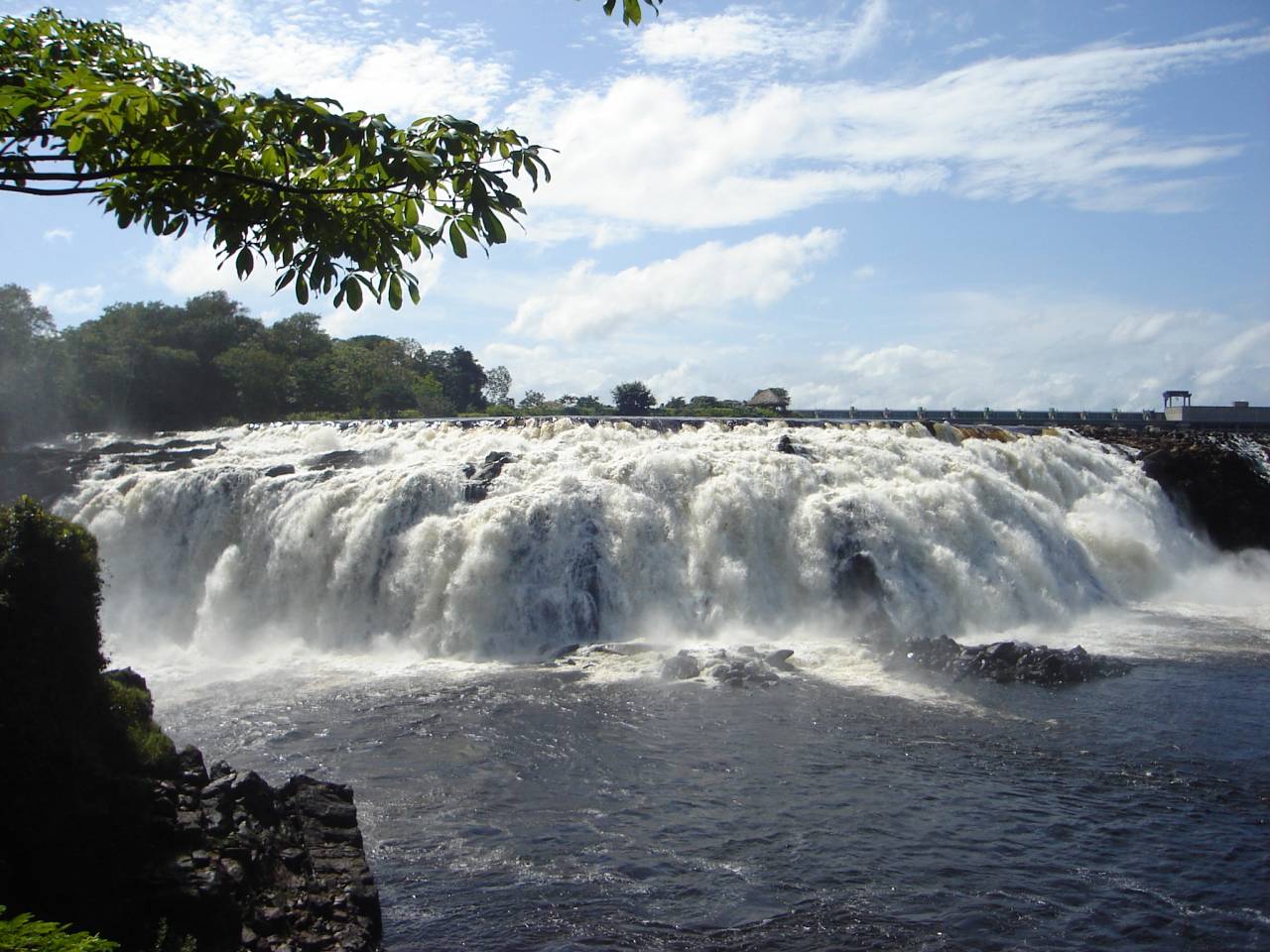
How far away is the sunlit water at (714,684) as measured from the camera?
30.3ft

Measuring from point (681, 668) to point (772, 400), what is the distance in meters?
33.3

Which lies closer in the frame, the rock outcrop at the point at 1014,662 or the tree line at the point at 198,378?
the rock outcrop at the point at 1014,662

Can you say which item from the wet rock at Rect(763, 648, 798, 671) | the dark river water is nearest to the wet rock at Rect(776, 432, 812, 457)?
the wet rock at Rect(763, 648, 798, 671)

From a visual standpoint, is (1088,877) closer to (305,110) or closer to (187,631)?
(305,110)

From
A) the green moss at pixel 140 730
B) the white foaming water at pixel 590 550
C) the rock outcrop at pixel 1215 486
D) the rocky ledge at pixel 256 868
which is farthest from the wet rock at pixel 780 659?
the rock outcrop at pixel 1215 486

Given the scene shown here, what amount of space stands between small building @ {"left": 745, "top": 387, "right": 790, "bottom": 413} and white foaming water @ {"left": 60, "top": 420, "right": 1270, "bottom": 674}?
22.9 m

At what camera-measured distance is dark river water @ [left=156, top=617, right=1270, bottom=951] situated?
871cm

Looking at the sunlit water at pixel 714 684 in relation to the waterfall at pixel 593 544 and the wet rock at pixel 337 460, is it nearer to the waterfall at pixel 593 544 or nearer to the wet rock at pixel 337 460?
the waterfall at pixel 593 544

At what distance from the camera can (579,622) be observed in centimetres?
1923

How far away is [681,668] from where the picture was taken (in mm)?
16641

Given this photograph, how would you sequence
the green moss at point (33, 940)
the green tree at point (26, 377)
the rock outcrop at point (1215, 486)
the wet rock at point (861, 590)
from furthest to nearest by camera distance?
the green tree at point (26, 377) → the rock outcrop at point (1215, 486) → the wet rock at point (861, 590) → the green moss at point (33, 940)

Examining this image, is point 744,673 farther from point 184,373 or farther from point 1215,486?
point 184,373

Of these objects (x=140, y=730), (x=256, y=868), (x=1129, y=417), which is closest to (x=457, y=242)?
(x=256, y=868)

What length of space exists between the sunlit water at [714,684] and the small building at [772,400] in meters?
20.1
